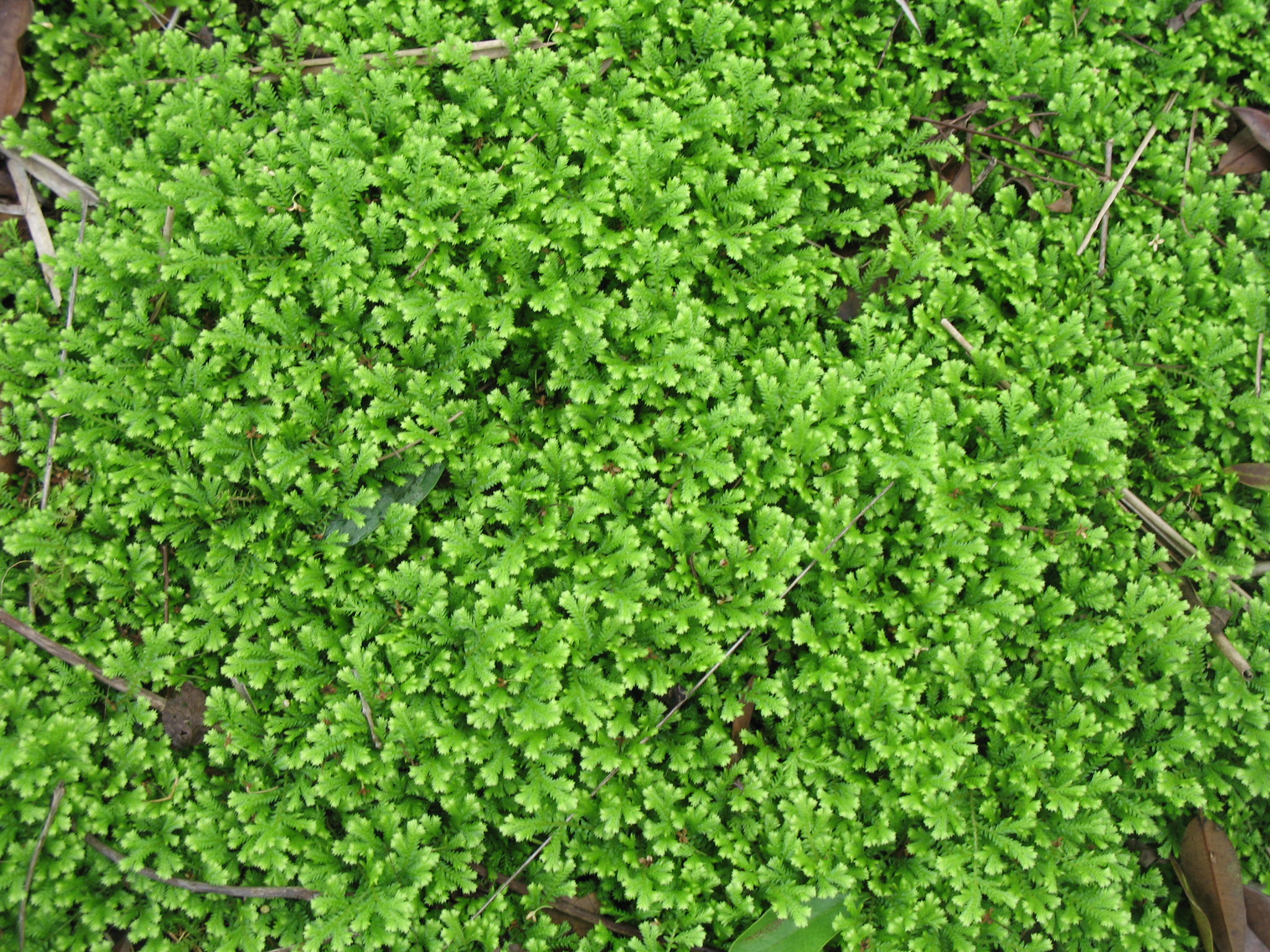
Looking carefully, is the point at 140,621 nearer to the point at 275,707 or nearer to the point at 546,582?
the point at 275,707

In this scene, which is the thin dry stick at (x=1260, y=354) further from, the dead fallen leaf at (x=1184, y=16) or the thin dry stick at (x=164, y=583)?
the thin dry stick at (x=164, y=583)

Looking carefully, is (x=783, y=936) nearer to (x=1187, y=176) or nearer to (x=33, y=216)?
(x=1187, y=176)

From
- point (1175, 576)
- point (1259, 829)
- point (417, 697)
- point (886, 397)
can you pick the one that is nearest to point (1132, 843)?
point (1259, 829)

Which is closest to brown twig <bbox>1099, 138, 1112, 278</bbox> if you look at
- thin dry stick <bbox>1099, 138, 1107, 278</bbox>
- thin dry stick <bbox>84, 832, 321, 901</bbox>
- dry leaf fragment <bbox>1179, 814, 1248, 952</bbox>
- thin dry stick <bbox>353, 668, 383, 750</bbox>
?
thin dry stick <bbox>1099, 138, 1107, 278</bbox>

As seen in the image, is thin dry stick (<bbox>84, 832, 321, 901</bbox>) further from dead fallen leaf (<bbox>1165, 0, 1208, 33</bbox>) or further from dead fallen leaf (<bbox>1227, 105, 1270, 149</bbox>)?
dead fallen leaf (<bbox>1165, 0, 1208, 33</bbox>)

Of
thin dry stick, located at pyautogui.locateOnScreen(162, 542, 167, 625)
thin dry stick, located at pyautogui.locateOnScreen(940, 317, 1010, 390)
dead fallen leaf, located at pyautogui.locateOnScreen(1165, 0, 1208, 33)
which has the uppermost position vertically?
dead fallen leaf, located at pyautogui.locateOnScreen(1165, 0, 1208, 33)

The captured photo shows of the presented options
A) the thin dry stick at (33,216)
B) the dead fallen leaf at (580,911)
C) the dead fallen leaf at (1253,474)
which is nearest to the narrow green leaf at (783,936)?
the dead fallen leaf at (580,911)
